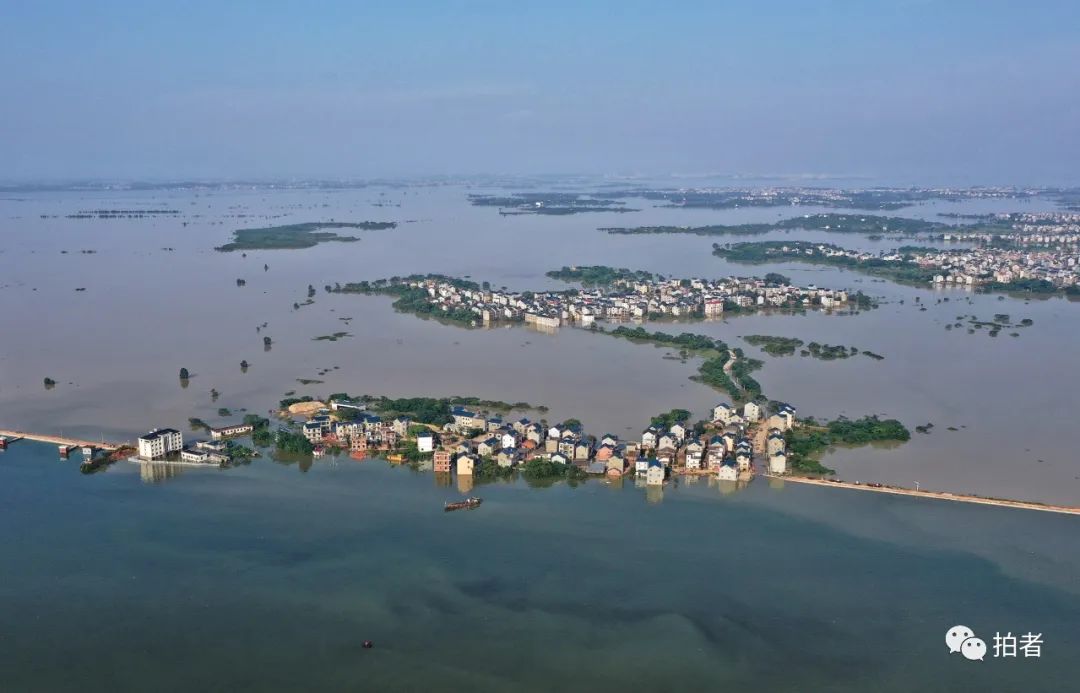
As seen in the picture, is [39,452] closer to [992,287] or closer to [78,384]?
[78,384]

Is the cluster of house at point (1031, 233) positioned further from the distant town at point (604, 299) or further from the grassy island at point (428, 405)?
the grassy island at point (428, 405)

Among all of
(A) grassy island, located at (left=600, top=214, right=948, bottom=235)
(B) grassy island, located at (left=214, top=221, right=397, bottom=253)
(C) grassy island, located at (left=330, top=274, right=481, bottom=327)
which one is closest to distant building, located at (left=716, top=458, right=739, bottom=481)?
(C) grassy island, located at (left=330, top=274, right=481, bottom=327)

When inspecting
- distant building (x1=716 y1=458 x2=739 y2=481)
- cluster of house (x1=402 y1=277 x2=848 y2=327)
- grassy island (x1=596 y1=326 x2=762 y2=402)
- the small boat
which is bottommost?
the small boat

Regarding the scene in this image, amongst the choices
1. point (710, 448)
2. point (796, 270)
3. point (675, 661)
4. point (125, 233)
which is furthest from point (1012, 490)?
point (125, 233)

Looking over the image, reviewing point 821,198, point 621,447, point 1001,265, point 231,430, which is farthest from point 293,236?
point 821,198

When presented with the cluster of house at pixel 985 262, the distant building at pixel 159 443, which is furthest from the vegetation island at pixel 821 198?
the distant building at pixel 159 443

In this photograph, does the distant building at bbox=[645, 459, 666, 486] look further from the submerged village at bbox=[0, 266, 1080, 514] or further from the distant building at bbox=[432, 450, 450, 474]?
the distant building at bbox=[432, 450, 450, 474]
